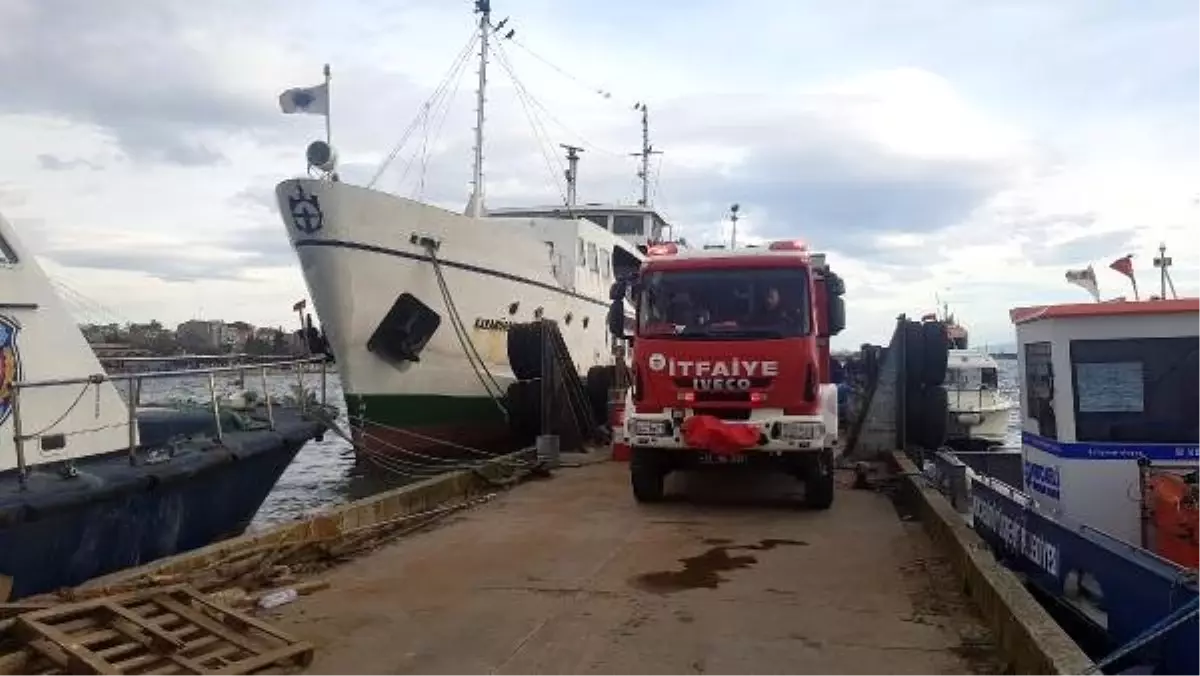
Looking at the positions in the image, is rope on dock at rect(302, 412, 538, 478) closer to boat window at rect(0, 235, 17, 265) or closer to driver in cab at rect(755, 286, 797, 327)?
driver in cab at rect(755, 286, 797, 327)

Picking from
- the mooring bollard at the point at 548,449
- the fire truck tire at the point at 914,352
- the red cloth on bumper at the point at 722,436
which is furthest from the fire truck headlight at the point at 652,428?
the fire truck tire at the point at 914,352

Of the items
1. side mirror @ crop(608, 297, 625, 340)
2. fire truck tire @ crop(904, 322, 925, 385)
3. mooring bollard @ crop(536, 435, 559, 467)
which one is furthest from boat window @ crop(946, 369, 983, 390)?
side mirror @ crop(608, 297, 625, 340)

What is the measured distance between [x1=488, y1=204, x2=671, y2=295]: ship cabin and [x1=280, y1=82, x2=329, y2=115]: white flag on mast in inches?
190

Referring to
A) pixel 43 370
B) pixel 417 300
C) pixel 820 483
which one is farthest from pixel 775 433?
pixel 417 300

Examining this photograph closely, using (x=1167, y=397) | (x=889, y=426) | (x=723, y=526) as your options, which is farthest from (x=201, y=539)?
(x=889, y=426)

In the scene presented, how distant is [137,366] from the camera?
1319 centimetres

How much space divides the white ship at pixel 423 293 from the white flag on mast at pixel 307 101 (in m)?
0.65

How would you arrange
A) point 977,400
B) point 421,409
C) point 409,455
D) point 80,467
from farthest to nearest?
point 977,400 < point 409,455 < point 421,409 < point 80,467

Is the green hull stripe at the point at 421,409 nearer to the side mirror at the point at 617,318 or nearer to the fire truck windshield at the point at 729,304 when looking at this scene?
the side mirror at the point at 617,318

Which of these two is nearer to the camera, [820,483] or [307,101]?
[820,483]

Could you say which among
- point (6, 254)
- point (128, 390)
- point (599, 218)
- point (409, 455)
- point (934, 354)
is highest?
point (599, 218)

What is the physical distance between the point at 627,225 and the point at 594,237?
18.6ft

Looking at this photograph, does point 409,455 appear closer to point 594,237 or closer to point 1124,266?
point 594,237

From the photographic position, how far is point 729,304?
385 inches
